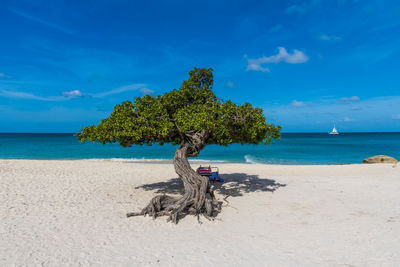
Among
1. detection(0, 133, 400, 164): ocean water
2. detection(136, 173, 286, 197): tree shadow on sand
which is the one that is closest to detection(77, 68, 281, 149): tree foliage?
detection(136, 173, 286, 197): tree shadow on sand

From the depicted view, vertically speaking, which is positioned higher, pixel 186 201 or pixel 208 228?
pixel 186 201

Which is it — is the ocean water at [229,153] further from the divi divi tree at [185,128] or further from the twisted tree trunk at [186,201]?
the twisted tree trunk at [186,201]

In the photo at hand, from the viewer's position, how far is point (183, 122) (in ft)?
33.5

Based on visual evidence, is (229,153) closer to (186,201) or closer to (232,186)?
(232,186)

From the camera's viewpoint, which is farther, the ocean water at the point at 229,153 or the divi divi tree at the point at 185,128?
the ocean water at the point at 229,153

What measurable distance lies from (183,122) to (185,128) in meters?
0.32

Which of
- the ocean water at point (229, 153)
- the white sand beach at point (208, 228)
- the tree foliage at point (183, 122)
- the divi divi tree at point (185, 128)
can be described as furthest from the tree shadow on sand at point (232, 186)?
the ocean water at point (229, 153)

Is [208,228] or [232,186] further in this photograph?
[232,186]

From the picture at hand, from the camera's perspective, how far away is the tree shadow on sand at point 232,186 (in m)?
14.1

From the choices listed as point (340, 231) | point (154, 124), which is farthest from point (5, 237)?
point (340, 231)

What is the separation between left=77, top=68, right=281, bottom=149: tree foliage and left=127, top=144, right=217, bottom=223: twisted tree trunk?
975mm

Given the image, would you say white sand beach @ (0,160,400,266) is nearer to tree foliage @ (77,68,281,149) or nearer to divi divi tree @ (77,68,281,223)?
divi divi tree @ (77,68,281,223)

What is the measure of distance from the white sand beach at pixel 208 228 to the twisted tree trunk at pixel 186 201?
42 cm

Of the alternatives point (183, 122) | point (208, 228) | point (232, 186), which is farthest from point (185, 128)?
point (232, 186)
